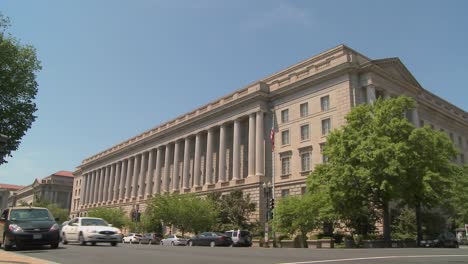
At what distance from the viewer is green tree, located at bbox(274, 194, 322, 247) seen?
36.4m

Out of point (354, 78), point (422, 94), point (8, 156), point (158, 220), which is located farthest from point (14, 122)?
point (422, 94)

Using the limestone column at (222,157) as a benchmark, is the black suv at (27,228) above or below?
below

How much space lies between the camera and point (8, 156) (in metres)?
31.1

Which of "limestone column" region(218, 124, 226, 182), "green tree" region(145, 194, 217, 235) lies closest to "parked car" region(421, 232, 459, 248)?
"green tree" region(145, 194, 217, 235)

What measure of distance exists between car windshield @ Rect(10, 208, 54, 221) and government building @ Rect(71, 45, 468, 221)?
22856 mm

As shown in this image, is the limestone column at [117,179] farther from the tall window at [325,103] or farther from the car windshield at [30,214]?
the car windshield at [30,214]

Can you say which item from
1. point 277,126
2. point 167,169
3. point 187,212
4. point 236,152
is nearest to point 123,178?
point 167,169

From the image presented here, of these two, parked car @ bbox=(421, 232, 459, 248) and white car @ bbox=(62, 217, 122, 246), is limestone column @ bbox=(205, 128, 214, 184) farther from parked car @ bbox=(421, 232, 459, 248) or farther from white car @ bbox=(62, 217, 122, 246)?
white car @ bbox=(62, 217, 122, 246)

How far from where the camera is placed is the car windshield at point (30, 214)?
1859cm

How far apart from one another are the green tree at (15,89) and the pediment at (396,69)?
36588 mm

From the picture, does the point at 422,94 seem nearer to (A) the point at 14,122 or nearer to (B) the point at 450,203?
(B) the point at 450,203

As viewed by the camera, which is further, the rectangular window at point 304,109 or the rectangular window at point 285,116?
the rectangular window at point 285,116

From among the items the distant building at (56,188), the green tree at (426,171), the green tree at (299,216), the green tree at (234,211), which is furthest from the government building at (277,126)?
the distant building at (56,188)

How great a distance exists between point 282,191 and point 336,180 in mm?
17470
